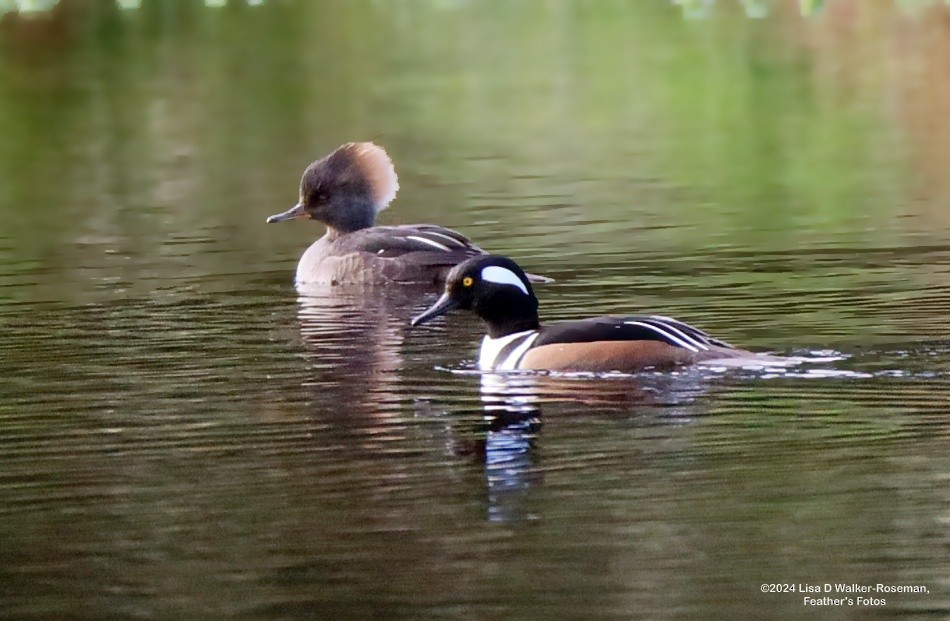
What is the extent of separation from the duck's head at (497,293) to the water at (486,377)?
0.46 m

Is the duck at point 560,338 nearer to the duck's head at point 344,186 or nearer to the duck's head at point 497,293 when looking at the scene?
the duck's head at point 497,293

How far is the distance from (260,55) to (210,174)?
15.2m

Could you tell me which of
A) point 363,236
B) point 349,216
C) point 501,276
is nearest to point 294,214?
point 349,216

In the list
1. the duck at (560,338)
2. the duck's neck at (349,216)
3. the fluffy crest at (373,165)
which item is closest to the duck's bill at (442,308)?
the duck at (560,338)

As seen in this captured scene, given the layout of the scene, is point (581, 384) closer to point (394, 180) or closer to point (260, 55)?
point (394, 180)

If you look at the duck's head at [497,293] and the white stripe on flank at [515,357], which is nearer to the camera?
the white stripe on flank at [515,357]

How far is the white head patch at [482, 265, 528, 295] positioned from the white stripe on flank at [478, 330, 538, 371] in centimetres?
28

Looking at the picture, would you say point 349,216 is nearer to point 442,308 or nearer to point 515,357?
point 442,308

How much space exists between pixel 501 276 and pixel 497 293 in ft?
0.34

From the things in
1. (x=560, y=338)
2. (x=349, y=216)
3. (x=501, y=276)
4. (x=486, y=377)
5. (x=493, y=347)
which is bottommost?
(x=486, y=377)

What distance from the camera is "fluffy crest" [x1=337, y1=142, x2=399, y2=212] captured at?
1786cm

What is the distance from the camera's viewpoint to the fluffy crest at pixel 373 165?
17.9m

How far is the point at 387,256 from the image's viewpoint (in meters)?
16.5

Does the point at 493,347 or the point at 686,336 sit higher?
the point at 686,336
